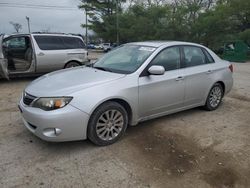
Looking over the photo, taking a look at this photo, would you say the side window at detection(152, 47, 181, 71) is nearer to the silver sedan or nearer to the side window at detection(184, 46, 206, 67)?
the silver sedan

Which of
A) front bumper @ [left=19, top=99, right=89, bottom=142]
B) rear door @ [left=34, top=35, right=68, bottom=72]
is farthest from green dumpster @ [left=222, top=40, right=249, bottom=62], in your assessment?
front bumper @ [left=19, top=99, right=89, bottom=142]

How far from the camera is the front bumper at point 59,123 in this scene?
3.41 meters

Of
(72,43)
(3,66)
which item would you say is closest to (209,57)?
(72,43)

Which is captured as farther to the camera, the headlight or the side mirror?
the side mirror

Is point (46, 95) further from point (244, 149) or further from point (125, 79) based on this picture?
point (244, 149)

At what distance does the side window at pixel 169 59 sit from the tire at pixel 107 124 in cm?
106

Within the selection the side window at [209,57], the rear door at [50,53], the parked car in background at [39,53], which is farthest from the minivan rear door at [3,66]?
the side window at [209,57]

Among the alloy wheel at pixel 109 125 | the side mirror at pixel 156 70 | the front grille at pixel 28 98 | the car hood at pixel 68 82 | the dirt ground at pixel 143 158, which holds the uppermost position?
the side mirror at pixel 156 70

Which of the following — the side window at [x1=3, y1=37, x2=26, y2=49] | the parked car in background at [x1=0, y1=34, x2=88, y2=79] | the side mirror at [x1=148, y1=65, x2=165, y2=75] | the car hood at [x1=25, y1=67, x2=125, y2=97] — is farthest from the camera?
the side window at [x1=3, y1=37, x2=26, y2=49]

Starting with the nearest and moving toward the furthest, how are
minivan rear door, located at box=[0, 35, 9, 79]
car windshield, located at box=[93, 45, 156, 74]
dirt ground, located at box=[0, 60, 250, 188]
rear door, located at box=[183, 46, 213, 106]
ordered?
→ dirt ground, located at box=[0, 60, 250, 188]
car windshield, located at box=[93, 45, 156, 74]
rear door, located at box=[183, 46, 213, 106]
minivan rear door, located at box=[0, 35, 9, 79]

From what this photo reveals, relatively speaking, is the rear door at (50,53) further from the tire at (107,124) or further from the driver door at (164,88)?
the tire at (107,124)

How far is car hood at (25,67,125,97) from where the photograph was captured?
→ 3617mm

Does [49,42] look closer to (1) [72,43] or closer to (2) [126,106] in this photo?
(1) [72,43]

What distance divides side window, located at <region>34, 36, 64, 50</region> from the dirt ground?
4.34 meters
